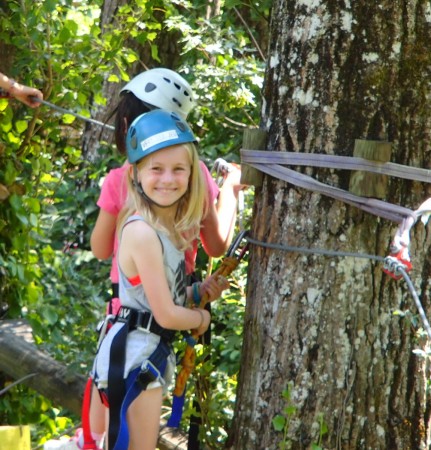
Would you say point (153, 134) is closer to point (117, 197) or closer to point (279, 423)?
point (117, 197)

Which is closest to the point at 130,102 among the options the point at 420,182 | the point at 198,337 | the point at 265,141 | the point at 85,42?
the point at 265,141

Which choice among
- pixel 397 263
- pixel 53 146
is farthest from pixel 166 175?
pixel 53 146

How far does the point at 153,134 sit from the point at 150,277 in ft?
1.58

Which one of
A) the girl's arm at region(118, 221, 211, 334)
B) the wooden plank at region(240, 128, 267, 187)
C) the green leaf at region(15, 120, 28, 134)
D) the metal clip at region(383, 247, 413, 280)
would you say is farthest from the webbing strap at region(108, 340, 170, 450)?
the green leaf at region(15, 120, 28, 134)

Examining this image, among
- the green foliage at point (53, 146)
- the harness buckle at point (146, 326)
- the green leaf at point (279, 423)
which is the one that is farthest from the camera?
the green foliage at point (53, 146)

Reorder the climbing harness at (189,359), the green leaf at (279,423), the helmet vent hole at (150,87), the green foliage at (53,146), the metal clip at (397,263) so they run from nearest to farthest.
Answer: the metal clip at (397,263) → the green leaf at (279,423) → the climbing harness at (189,359) → the helmet vent hole at (150,87) → the green foliage at (53,146)

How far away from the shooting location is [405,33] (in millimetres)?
2916

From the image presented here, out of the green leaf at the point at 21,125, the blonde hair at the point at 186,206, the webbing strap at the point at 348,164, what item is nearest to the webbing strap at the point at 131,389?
the blonde hair at the point at 186,206

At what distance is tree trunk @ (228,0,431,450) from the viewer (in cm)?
293

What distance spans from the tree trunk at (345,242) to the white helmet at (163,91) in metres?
0.56

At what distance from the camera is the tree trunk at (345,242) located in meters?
2.93

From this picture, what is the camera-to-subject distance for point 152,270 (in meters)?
3.08

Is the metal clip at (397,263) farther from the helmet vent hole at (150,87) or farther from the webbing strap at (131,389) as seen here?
the helmet vent hole at (150,87)

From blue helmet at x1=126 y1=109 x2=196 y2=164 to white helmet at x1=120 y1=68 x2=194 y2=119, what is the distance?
24 centimetres
